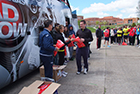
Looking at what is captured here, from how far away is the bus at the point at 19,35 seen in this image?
8.50ft

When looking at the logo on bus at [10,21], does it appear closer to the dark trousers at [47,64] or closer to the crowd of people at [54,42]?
the crowd of people at [54,42]

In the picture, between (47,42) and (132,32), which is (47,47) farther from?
(132,32)

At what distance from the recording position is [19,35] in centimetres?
304

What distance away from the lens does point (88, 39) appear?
162 inches

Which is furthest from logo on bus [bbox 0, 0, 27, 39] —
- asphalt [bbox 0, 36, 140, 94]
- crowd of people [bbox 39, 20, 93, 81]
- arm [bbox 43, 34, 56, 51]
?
asphalt [bbox 0, 36, 140, 94]

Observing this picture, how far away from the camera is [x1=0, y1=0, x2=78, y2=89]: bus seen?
8.50 ft

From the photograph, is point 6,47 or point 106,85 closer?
point 6,47

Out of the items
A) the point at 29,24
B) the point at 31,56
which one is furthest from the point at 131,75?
the point at 29,24

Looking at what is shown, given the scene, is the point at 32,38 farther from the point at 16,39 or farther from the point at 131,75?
the point at 131,75

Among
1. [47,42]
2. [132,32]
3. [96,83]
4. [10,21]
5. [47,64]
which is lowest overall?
[96,83]

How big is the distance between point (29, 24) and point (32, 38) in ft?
1.43

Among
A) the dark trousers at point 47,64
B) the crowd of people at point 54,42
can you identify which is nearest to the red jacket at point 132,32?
the crowd of people at point 54,42

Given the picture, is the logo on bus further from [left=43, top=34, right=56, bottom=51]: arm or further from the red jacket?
the red jacket

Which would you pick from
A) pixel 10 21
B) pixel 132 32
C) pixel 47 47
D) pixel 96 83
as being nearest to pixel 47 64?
pixel 47 47
